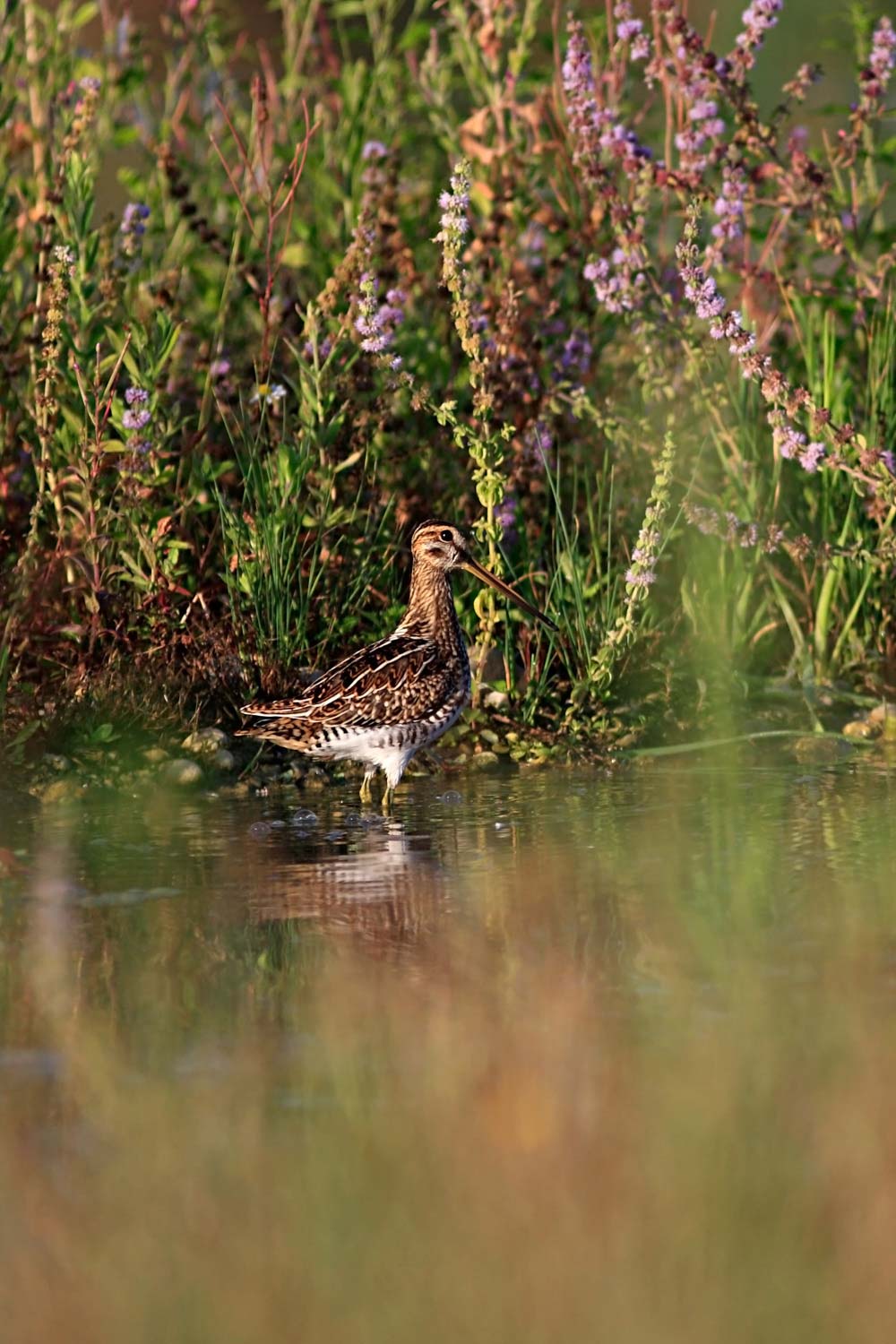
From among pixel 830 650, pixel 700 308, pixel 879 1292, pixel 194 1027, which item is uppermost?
pixel 700 308

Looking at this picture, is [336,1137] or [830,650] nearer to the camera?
[336,1137]

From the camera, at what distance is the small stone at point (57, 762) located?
6609 millimetres

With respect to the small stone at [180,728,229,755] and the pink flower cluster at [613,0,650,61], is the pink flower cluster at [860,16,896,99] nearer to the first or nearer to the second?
the pink flower cluster at [613,0,650,61]

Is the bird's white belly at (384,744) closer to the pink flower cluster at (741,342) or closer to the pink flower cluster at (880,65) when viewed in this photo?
the pink flower cluster at (741,342)

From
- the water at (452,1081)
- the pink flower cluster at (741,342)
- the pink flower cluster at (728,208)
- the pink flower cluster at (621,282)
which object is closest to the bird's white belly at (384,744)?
the water at (452,1081)

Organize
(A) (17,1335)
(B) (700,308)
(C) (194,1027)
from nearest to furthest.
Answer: (A) (17,1335), (C) (194,1027), (B) (700,308)

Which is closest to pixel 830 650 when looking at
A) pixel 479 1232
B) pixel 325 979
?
pixel 325 979

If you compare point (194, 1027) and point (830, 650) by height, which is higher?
point (830, 650)

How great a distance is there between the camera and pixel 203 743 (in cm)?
684

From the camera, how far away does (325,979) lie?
14.7 feet

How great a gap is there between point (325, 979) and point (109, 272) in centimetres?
368

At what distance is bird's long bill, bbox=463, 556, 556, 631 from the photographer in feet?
23.2

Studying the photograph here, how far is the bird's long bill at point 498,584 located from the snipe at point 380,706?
23cm

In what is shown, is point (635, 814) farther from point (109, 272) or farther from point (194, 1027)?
point (109, 272)
